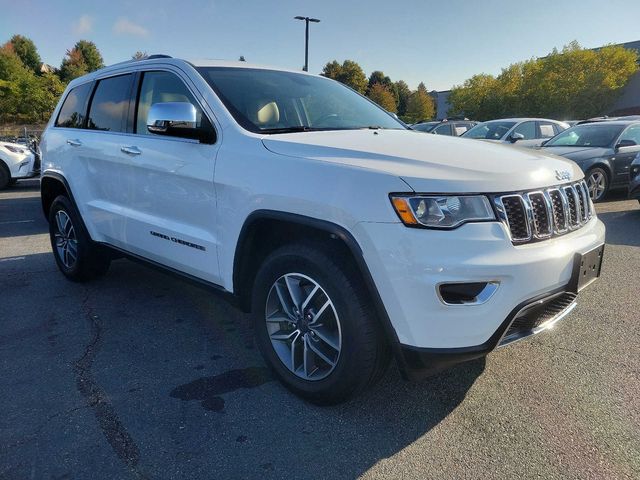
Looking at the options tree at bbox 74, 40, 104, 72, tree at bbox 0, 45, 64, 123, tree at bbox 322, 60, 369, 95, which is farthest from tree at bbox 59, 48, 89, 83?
tree at bbox 322, 60, 369, 95

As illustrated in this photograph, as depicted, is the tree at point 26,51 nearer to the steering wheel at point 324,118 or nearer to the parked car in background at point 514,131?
the parked car in background at point 514,131

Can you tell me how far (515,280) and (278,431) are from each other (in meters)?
1.36

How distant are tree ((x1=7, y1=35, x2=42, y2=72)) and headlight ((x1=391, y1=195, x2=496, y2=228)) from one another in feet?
266

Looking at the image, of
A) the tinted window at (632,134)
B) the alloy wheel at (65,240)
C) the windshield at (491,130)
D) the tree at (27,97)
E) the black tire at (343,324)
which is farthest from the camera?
the tree at (27,97)

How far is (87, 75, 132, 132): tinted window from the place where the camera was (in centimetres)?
385

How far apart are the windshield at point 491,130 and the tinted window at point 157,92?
933 cm

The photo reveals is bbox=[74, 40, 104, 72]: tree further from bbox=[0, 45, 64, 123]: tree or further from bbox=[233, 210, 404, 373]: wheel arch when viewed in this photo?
bbox=[233, 210, 404, 373]: wheel arch

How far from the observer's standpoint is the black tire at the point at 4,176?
12.5m

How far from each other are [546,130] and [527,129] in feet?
2.68

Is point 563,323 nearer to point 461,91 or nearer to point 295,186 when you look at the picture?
point 295,186

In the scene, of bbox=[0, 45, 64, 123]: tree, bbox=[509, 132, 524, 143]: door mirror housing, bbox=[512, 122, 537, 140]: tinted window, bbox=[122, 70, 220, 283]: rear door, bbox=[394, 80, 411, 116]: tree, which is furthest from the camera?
bbox=[394, 80, 411, 116]: tree

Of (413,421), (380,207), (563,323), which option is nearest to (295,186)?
(380,207)

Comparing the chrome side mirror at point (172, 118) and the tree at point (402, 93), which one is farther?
the tree at point (402, 93)

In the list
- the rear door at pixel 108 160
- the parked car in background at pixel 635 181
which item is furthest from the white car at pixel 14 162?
the parked car in background at pixel 635 181
